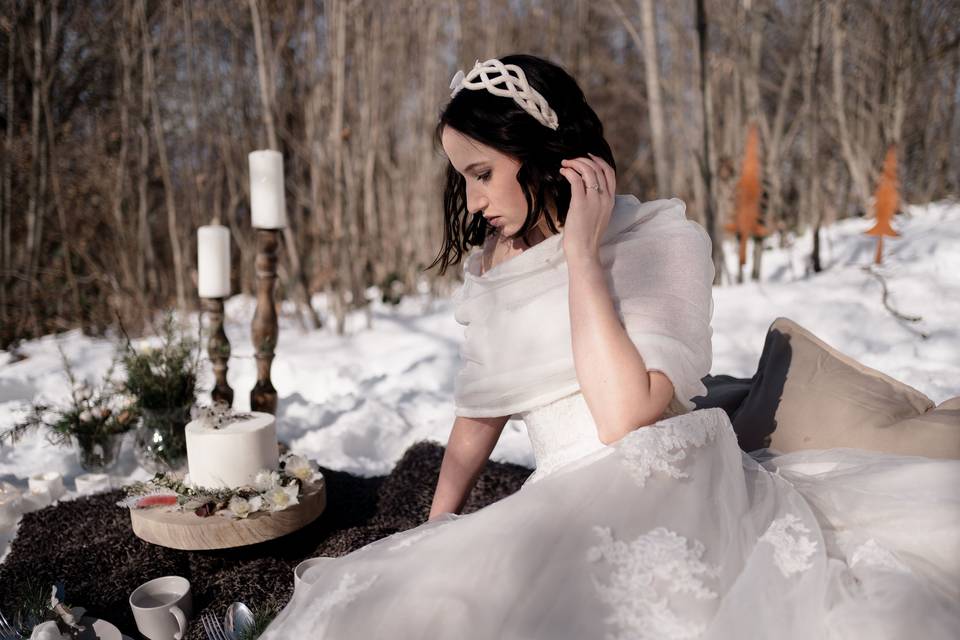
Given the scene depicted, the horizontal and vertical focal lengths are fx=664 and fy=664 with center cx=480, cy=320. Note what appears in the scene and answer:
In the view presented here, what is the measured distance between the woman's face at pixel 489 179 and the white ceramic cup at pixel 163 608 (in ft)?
3.66

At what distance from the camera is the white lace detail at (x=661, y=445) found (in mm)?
1081

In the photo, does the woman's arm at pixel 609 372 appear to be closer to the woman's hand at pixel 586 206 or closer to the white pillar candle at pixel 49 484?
the woman's hand at pixel 586 206

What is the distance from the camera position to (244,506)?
1.70 meters

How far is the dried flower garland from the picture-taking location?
1719 mm

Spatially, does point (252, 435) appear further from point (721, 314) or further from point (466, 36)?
point (466, 36)

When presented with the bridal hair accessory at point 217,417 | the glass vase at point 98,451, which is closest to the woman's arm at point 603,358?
the bridal hair accessory at point 217,417

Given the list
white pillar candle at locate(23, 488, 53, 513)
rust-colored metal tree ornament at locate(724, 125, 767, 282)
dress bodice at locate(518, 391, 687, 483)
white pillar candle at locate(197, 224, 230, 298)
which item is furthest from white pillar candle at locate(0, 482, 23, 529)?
rust-colored metal tree ornament at locate(724, 125, 767, 282)

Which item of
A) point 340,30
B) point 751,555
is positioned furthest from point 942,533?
point 340,30

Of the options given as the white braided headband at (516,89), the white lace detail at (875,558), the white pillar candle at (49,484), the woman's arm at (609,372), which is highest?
the white braided headband at (516,89)

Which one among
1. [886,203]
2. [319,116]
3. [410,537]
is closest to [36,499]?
[410,537]

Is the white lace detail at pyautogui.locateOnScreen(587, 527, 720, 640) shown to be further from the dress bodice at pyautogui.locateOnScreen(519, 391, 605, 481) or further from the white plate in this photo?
the white plate

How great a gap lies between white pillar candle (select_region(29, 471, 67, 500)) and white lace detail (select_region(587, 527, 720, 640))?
2159 mm

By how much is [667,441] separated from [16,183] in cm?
595

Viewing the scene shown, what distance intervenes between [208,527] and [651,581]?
3.87ft
